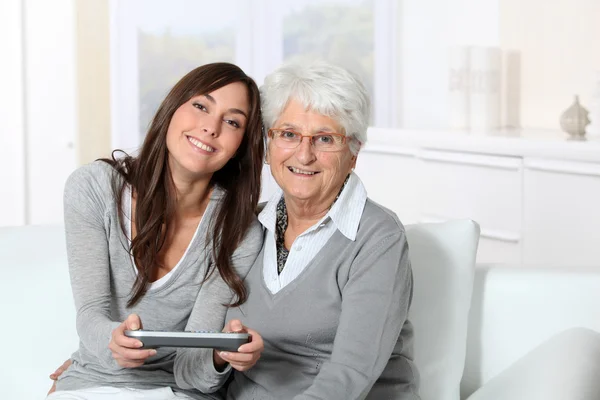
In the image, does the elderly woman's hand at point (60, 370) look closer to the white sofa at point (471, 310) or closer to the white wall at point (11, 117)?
the white sofa at point (471, 310)

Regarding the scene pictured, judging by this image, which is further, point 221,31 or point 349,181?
point 221,31

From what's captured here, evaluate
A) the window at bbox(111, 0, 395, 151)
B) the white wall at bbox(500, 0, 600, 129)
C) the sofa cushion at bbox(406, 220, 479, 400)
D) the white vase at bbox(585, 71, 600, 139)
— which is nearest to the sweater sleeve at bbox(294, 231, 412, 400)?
the sofa cushion at bbox(406, 220, 479, 400)

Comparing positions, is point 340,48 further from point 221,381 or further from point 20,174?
point 221,381

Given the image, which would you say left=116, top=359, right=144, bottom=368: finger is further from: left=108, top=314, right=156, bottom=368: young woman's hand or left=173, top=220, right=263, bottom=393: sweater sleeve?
left=173, top=220, right=263, bottom=393: sweater sleeve

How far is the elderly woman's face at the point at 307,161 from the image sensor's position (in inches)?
74.0

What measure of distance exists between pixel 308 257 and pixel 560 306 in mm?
663

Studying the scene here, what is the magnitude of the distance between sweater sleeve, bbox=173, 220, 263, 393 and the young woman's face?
0.20 metres

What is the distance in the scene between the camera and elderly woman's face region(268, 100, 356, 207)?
188 centimetres

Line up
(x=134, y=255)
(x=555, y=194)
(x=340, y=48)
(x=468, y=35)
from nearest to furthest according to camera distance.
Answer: (x=134, y=255) < (x=555, y=194) < (x=468, y=35) < (x=340, y=48)

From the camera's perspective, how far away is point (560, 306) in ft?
7.06

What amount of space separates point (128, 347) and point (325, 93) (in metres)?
0.65

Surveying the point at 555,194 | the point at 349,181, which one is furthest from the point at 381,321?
the point at 555,194

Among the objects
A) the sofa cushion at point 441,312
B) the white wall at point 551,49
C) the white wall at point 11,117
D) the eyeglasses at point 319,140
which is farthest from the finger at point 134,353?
the white wall at point 11,117

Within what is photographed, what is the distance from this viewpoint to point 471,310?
7.30 ft
